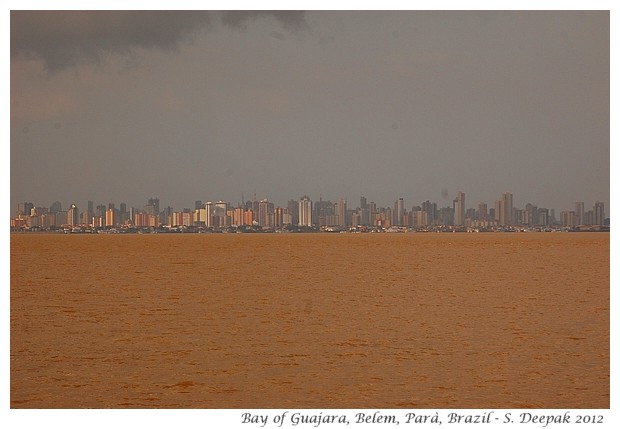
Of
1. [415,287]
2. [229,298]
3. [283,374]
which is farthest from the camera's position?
[415,287]

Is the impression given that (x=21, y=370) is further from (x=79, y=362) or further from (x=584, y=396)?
(x=584, y=396)

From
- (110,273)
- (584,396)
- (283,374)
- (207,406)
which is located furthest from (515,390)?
(110,273)

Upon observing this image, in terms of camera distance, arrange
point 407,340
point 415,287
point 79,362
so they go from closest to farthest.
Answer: point 79,362
point 407,340
point 415,287

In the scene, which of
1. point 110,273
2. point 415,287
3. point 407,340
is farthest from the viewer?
point 110,273

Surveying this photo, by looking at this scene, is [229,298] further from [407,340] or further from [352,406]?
[352,406]

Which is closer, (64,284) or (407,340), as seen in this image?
(407,340)

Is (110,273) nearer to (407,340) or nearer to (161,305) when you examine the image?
(161,305)

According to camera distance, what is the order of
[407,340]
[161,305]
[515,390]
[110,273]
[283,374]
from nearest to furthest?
[515,390], [283,374], [407,340], [161,305], [110,273]

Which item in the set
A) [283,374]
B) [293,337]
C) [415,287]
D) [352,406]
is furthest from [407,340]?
[415,287]

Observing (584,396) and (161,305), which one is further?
(161,305)
